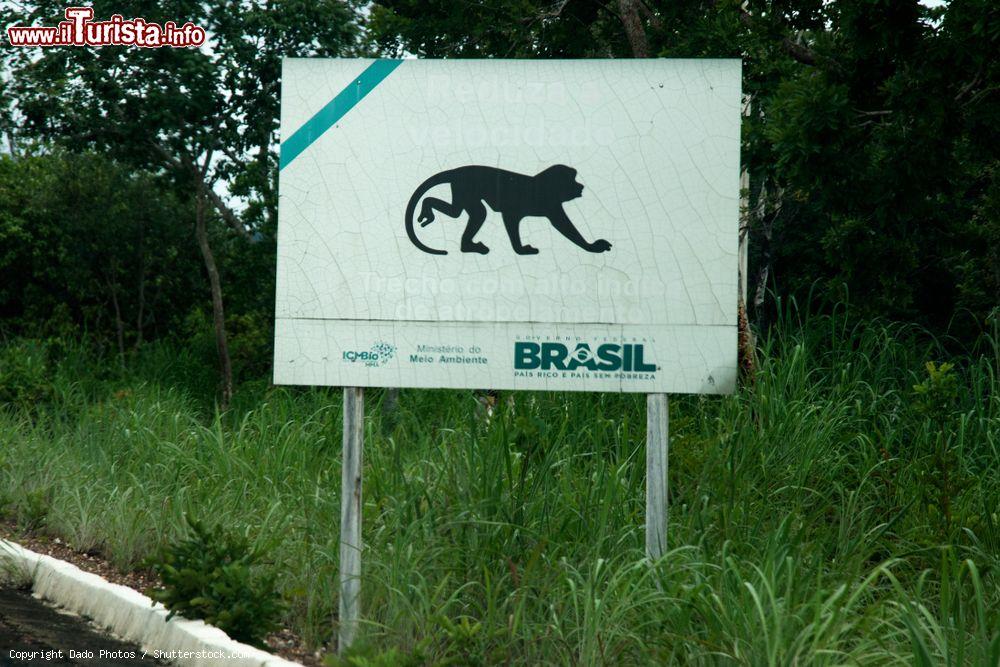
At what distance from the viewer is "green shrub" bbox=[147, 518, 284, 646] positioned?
5234 millimetres

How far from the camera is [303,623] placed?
5.59 m

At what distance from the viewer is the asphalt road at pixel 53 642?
5.32 m

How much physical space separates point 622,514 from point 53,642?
2.90 meters

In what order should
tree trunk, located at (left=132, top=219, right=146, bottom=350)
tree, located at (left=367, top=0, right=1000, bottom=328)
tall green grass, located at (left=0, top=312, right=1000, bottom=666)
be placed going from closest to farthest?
tall green grass, located at (left=0, top=312, right=1000, bottom=666) < tree, located at (left=367, top=0, right=1000, bottom=328) < tree trunk, located at (left=132, top=219, right=146, bottom=350)

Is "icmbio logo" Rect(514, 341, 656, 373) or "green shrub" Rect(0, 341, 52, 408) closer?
"icmbio logo" Rect(514, 341, 656, 373)

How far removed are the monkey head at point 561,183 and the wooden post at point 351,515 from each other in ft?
4.24

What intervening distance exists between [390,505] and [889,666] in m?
2.96

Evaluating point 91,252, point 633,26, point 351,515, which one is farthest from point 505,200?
point 91,252

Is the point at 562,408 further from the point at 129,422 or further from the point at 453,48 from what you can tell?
the point at 453,48

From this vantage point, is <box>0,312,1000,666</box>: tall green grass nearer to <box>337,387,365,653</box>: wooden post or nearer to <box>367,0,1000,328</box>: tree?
<box>337,387,365,653</box>: wooden post

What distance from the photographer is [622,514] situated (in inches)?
231

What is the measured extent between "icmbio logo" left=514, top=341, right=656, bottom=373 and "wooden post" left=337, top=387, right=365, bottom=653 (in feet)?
2.55

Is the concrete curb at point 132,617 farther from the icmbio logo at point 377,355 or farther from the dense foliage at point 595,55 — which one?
the dense foliage at point 595,55

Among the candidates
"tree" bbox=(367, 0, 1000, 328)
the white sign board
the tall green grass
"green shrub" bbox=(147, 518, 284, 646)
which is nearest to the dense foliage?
"tree" bbox=(367, 0, 1000, 328)
